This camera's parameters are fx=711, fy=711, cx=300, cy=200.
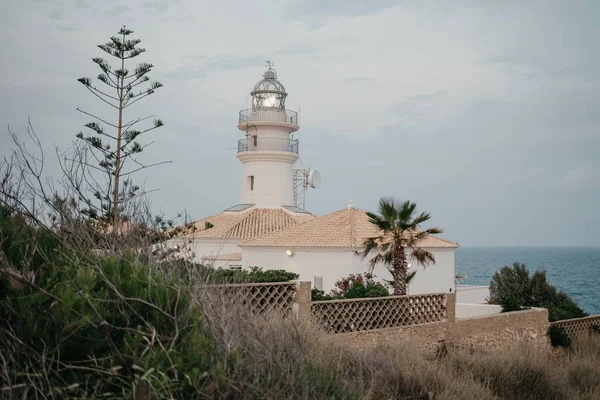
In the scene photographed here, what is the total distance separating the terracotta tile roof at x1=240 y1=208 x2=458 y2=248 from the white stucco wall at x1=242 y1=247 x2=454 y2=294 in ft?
0.74

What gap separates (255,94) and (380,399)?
2699cm

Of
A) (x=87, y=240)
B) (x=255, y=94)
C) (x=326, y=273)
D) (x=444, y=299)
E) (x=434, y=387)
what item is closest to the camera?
(x=87, y=240)

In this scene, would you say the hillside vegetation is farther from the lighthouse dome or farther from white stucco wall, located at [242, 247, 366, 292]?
the lighthouse dome

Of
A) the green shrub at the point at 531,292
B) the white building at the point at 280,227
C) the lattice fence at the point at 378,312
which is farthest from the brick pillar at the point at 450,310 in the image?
the white building at the point at 280,227

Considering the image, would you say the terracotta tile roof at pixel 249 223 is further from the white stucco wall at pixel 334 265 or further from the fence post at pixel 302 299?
the fence post at pixel 302 299

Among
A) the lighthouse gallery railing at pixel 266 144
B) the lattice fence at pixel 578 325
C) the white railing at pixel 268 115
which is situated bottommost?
the lattice fence at pixel 578 325

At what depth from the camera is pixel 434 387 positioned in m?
8.77

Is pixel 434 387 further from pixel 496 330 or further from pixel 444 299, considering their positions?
pixel 496 330

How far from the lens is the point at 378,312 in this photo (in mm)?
13219

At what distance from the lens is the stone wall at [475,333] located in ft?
42.4

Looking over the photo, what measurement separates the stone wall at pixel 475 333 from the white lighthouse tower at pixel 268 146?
18.0m

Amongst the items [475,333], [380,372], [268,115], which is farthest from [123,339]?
[268,115]

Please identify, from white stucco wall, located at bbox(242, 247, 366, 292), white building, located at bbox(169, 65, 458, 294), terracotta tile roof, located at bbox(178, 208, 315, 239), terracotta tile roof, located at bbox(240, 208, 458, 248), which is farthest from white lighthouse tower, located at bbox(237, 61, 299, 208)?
white stucco wall, located at bbox(242, 247, 366, 292)

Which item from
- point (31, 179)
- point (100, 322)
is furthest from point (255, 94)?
point (100, 322)
